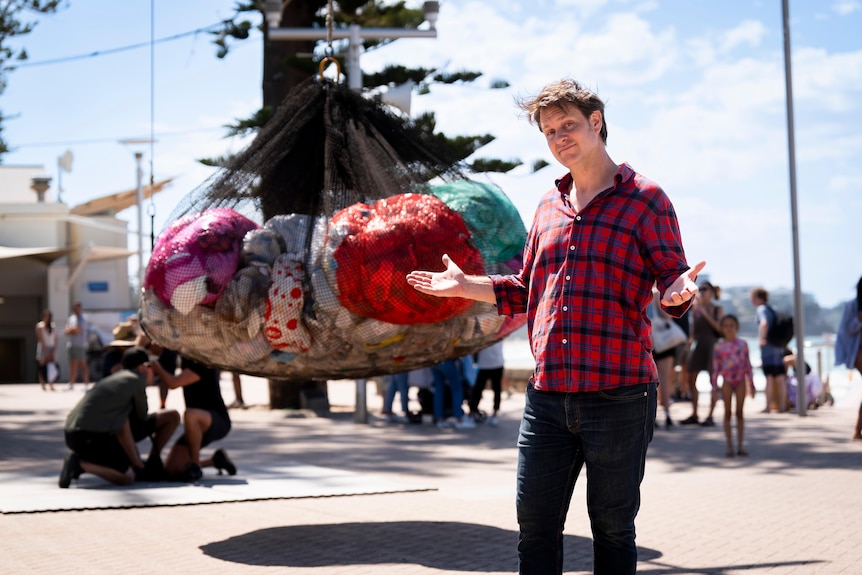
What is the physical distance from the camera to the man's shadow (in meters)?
5.54

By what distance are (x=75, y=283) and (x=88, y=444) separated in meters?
24.2

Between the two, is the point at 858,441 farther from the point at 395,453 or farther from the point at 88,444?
the point at 88,444

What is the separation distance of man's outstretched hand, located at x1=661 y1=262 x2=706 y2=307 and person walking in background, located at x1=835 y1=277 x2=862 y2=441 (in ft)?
26.4

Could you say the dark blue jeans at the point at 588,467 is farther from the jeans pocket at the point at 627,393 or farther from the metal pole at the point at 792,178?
the metal pole at the point at 792,178

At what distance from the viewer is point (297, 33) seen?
46.8 ft

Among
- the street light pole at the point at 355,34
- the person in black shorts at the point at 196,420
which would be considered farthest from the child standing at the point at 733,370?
the street light pole at the point at 355,34

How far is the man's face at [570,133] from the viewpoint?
3.46 meters

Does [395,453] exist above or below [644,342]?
below

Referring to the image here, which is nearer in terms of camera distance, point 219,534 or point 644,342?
point 644,342

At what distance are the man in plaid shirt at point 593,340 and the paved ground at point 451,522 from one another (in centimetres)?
201

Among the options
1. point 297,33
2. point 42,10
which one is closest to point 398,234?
point 297,33

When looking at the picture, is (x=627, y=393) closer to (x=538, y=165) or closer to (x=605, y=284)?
(x=605, y=284)

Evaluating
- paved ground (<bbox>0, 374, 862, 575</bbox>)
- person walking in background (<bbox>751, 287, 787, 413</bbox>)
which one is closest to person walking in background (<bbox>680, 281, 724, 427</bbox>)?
person walking in background (<bbox>751, 287, 787, 413</bbox>)

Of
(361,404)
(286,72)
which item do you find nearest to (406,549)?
(361,404)
